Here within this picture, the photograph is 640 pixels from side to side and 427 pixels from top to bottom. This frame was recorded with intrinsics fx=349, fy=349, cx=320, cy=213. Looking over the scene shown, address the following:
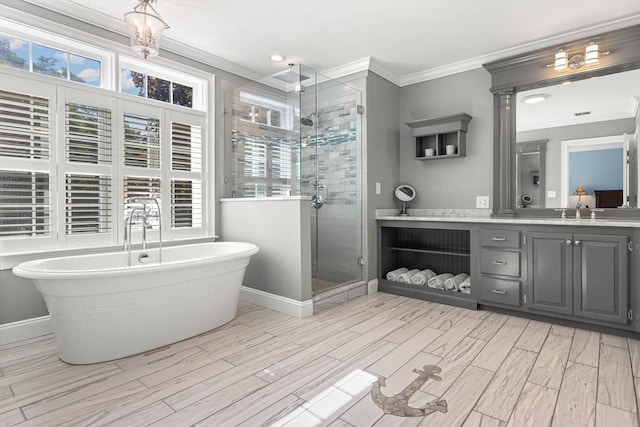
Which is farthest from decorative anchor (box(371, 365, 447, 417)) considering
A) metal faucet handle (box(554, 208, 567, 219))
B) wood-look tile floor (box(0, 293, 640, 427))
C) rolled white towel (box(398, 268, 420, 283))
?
metal faucet handle (box(554, 208, 567, 219))

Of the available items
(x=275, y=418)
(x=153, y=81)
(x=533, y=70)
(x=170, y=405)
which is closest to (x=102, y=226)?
(x=153, y=81)

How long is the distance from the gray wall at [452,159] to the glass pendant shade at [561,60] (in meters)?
0.61

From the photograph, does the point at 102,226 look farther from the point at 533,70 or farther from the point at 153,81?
the point at 533,70

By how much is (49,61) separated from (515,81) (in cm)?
412

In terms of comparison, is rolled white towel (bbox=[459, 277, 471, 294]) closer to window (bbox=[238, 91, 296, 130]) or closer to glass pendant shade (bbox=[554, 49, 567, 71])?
glass pendant shade (bbox=[554, 49, 567, 71])

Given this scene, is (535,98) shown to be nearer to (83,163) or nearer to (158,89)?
(158,89)

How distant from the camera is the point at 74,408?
5.68 feet

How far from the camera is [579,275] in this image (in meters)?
2.76

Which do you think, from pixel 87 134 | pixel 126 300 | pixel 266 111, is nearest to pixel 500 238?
pixel 266 111

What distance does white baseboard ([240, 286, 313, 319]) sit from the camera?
3.08 metres

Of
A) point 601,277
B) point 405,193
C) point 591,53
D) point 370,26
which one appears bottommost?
point 601,277

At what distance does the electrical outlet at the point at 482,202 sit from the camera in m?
3.69

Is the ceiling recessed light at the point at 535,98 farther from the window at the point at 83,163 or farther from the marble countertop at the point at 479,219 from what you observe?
the window at the point at 83,163

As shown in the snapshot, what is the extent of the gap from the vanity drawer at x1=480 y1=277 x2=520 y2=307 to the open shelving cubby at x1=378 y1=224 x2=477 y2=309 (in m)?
0.31
